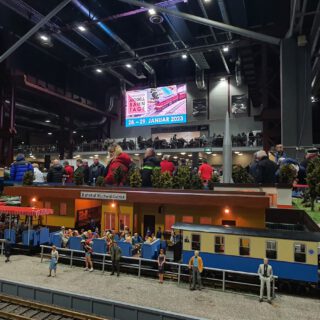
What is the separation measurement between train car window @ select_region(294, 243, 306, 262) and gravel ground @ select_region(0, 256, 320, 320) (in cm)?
125

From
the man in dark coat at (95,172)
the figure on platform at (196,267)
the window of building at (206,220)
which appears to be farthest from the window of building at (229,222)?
the man in dark coat at (95,172)

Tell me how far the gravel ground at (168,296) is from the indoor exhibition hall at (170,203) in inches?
2.5

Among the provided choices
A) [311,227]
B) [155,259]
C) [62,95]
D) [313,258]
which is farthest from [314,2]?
[62,95]

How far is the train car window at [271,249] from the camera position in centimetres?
930

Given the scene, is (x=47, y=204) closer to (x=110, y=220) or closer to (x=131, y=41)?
(x=110, y=220)

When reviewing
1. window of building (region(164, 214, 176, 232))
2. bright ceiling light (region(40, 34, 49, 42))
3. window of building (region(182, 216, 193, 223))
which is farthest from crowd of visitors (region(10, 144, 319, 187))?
bright ceiling light (region(40, 34, 49, 42))

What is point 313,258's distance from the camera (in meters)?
8.78

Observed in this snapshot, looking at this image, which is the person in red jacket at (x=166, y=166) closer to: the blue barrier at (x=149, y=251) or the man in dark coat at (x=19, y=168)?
the blue barrier at (x=149, y=251)

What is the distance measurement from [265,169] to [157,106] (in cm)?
2455

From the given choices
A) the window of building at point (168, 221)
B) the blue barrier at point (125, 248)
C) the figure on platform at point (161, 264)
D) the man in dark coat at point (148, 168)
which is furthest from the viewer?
the man in dark coat at point (148, 168)

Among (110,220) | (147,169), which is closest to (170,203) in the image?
(147,169)

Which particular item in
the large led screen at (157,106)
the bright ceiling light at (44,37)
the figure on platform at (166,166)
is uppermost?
the bright ceiling light at (44,37)

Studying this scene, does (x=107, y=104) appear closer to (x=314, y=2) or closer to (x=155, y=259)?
(x=314, y=2)

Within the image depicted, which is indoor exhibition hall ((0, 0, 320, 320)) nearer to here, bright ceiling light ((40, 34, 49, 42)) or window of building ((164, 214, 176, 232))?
window of building ((164, 214, 176, 232))
